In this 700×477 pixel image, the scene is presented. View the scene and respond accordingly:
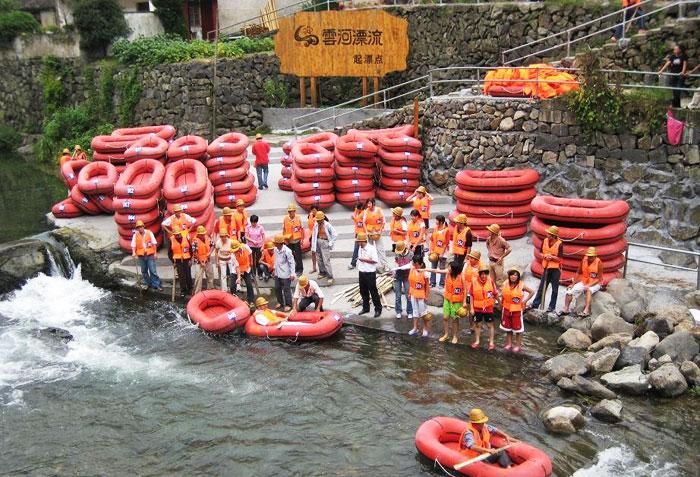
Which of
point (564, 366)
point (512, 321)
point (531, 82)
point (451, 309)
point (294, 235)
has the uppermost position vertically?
point (531, 82)

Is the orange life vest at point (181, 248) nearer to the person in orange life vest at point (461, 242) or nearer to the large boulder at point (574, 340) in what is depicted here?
the person in orange life vest at point (461, 242)

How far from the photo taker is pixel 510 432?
10.7m

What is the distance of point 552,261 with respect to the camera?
44.2 feet

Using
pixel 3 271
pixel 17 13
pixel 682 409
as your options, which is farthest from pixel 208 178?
pixel 17 13

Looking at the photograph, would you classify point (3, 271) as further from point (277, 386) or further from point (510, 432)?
point (510, 432)

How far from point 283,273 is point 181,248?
7.26 feet

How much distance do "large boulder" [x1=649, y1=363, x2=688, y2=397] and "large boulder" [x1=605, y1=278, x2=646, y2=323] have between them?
1776 millimetres

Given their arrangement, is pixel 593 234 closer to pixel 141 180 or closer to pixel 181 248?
pixel 181 248

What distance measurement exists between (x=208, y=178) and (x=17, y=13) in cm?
1991

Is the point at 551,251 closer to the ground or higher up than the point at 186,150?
closer to the ground

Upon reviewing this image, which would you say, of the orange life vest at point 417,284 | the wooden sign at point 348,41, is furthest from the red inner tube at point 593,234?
the wooden sign at point 348,41

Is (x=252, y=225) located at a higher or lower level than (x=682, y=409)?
higher

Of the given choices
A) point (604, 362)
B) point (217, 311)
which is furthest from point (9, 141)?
point (604, 362)

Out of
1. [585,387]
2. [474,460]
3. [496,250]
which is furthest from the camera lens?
[496,250]
